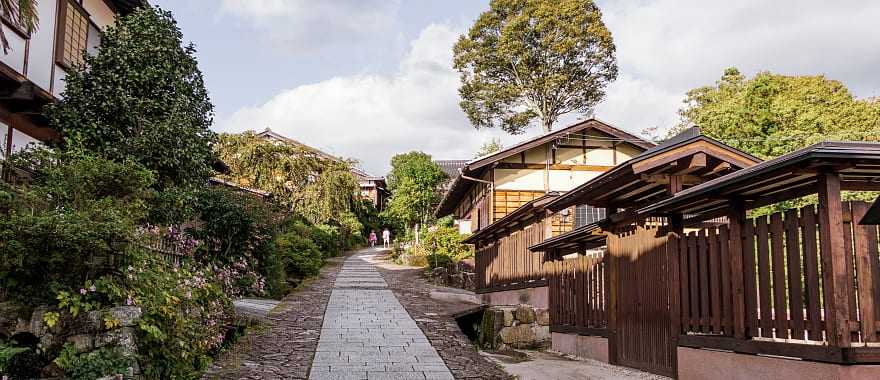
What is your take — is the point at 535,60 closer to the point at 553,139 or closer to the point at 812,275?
the point at 553,139

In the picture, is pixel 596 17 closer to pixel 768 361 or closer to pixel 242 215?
pixel 242 215

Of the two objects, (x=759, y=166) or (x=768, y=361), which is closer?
(x=759, y=166)

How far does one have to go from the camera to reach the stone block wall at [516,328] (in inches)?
503

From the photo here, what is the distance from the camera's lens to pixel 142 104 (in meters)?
11.0

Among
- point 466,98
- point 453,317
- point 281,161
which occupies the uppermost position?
point 466,98

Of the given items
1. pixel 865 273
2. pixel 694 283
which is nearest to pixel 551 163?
pixel 694 283

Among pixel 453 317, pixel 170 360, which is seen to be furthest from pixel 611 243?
pixel 170 360

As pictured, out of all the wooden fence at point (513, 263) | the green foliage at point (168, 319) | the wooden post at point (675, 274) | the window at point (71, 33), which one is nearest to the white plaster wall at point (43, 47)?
the window at point (71, 33)

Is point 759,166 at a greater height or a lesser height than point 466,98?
lesser

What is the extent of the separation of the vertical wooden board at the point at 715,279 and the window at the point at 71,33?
35.5 feet

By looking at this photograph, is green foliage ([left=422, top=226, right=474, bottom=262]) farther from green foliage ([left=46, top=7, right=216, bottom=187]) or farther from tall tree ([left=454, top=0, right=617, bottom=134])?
green foliage ([left=46, top=7, right=216, bottom=187])

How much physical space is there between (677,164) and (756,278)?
283cm

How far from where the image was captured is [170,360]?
7.57 m

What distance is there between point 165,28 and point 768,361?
10.8 m
